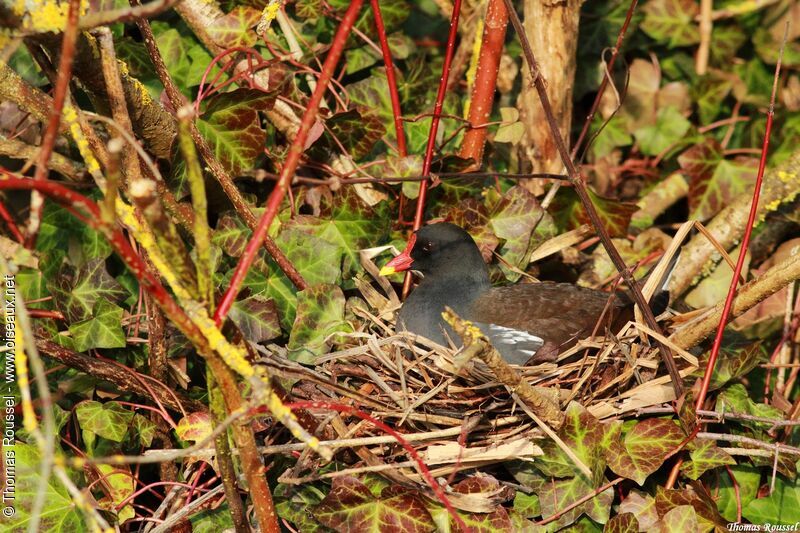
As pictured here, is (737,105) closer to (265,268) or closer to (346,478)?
(265,268)

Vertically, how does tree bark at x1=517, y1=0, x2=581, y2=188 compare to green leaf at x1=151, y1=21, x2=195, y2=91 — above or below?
below

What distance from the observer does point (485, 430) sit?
10.6 feet

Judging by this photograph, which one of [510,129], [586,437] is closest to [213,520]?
[586,437]

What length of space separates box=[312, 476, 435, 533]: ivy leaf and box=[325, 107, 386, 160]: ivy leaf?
1456mm

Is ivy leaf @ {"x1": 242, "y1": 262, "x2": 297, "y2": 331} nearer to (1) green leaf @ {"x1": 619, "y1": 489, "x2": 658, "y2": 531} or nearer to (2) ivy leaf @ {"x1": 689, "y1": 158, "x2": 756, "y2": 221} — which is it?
(1) green leaf @ {"x1": 619, "y1": 489, "x2": 658, "y2": 531}

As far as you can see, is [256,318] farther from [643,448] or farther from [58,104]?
[58,104]

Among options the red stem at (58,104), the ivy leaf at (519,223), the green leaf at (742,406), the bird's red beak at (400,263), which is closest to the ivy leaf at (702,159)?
the ivy leaf at (519,223)

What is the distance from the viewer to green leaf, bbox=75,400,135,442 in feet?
10.1

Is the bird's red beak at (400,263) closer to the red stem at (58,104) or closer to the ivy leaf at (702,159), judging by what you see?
the ivy leaf at (702,159)

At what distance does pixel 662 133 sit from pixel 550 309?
1458 millimetres

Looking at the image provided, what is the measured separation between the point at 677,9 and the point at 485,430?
2626mm

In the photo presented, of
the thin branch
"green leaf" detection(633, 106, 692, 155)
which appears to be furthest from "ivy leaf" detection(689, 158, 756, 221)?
the thin branch

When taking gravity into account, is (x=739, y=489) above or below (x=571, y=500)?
below

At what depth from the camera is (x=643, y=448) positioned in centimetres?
308
